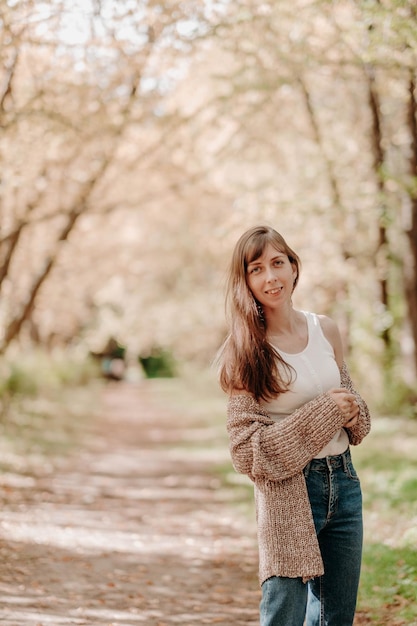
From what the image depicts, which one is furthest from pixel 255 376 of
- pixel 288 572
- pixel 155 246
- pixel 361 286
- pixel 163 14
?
pixel 155 246

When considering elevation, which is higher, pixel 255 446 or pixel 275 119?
pixel 275 119

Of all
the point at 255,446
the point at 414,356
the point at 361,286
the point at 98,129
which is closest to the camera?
the point at 255,446

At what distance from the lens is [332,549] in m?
3.17

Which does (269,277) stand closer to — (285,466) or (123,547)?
(285,466)

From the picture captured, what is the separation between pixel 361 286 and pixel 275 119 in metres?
4.14

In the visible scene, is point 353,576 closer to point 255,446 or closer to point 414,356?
point 255,446

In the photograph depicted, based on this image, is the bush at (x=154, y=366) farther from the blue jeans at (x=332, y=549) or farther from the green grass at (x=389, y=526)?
the blue jeans at (x=332, y=549)

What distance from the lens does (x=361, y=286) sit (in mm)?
16078

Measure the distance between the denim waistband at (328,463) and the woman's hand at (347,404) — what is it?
0.15 metres

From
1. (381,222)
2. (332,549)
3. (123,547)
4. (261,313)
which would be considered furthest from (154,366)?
(332,549)

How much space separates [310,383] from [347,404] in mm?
189

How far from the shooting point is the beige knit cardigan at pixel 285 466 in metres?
3.00

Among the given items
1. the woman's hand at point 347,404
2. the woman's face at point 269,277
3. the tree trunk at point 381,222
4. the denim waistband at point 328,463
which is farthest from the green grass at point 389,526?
the tree trunk at point 381,222

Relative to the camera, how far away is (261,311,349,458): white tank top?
3168 millimetres
